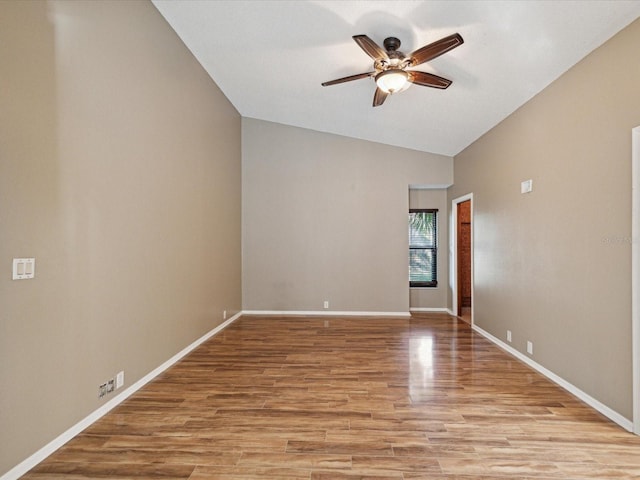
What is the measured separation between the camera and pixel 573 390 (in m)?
3.03

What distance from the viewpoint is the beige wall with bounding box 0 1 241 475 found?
6.22 ft

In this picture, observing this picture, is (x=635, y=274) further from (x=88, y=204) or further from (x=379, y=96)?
(x=88, y=204)

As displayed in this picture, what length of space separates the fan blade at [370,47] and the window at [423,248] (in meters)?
4.24

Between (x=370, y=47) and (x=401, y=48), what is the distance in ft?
2.20

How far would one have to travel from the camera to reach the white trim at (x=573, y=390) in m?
2.50

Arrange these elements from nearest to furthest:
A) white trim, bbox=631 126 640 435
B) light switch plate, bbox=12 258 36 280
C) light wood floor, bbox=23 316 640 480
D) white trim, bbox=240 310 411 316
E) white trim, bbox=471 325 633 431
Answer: light switch plate, bbox=12 258 36 280 → light wood floor, bbox=23 316 640 480 → white trim, bbox=631 126 640 435 → white trim, bbox=471 325 633 431 → white trim, bbox=240 310 411 316

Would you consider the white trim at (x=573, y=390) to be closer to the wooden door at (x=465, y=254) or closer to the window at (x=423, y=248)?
the window at (x=423, y=248)

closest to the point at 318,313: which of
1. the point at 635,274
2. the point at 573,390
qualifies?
the point at 573,390

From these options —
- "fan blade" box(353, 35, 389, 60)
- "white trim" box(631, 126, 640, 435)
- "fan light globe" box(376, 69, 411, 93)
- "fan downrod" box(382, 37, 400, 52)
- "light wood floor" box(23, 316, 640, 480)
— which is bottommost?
"light wood floor" box(23, 316, 640, 480)

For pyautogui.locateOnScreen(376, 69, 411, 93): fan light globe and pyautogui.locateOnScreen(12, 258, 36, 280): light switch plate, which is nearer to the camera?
pyautogui.locateOnScreen(12, 258, 36, 280): light switch plate

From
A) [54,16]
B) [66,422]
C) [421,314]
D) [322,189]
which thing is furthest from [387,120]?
[66,422]

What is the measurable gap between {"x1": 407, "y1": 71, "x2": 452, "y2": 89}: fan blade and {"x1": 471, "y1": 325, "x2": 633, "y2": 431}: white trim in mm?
2896

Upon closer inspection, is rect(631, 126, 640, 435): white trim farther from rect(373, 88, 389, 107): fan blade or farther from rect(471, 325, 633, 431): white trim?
rect(373, 88, 389, 107): fan blade

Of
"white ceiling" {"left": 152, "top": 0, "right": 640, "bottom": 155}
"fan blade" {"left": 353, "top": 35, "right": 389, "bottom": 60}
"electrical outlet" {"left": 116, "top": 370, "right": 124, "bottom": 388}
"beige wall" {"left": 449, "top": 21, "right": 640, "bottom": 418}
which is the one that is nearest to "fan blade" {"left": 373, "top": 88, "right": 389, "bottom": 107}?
"white ceiling" {"left": 152, "top": 0, "right": 640, "bottom": 155}
